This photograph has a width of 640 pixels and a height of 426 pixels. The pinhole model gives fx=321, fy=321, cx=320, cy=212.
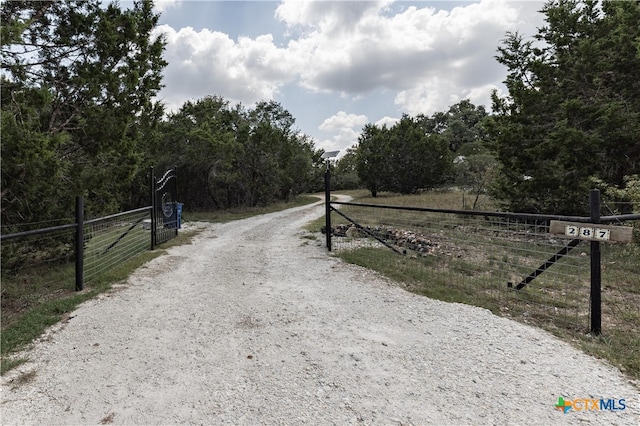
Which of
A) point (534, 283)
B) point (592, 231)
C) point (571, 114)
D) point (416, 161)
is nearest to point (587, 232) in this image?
point (592, 231)

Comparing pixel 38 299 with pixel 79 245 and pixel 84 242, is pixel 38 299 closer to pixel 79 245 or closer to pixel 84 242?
pixel 79 245

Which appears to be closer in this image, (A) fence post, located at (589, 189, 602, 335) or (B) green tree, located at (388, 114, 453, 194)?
(A) fence post, located at (589, 189, 602, 335)

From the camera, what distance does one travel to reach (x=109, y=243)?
663 cm

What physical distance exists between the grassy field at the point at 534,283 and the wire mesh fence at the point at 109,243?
4330 mm

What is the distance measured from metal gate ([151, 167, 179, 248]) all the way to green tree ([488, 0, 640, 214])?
10.1m

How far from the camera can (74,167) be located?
5266mm

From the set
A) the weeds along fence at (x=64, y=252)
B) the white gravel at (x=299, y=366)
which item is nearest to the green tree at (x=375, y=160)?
the weeds along fence at (x=64, y=252)

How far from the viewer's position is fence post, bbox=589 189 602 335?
301cm

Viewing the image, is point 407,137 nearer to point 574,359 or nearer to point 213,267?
point 213,267

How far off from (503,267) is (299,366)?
16.2 feet

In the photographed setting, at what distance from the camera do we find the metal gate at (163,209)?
7.71 meters

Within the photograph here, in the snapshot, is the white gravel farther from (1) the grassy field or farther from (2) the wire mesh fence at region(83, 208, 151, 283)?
(2) the wire mesh fence at region(83, 208, 151, 283)

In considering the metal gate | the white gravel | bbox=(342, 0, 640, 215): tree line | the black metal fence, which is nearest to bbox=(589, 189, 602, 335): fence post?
the white gravel

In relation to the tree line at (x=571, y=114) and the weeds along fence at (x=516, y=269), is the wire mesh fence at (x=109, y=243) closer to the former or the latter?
the weeds along fence at (x=516, y=269)
